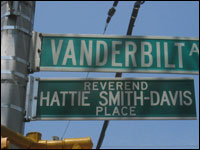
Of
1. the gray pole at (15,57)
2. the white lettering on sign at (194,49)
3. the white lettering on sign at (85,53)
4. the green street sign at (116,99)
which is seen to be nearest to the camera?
the gray pole at (15,57)

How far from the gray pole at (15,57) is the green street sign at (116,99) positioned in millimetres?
268

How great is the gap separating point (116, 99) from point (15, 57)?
3.17ft

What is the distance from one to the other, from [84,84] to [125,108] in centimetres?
44

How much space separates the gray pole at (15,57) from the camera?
2.73m

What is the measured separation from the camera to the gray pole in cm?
273

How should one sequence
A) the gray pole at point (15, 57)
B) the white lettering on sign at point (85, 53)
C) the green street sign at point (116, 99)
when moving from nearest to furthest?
the gray pole at point (15, 57)
the green street sign at point (116, 99)
the white lettering on sign at point (85, 53)

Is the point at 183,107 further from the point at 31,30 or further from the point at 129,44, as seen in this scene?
the point at 31,30

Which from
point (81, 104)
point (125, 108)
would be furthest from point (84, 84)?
point (125, 108)

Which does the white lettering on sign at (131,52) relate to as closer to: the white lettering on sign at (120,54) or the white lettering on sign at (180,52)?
the white lettering on sign at (120,54)

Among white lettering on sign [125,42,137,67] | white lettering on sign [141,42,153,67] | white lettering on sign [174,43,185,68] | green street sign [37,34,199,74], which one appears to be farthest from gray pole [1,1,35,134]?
white lettering on sign [174,43,185,68]

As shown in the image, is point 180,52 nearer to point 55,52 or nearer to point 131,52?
point 131,52

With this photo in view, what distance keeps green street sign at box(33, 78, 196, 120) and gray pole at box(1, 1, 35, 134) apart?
27cm

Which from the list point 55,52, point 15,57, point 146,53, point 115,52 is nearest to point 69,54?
point 55,52

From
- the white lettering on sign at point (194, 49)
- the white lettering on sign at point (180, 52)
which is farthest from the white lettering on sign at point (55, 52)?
the white lettering on sign at point (194, 49)
